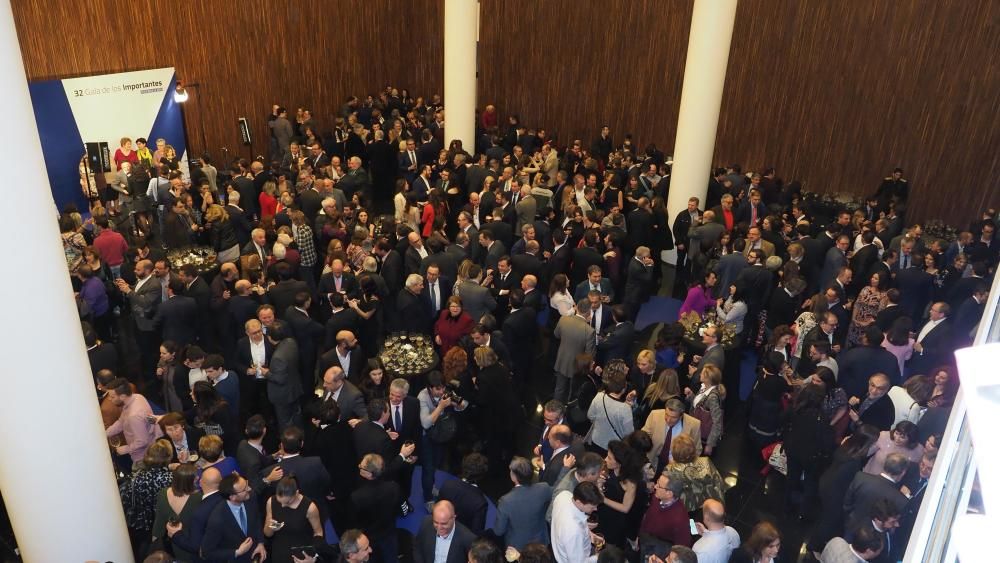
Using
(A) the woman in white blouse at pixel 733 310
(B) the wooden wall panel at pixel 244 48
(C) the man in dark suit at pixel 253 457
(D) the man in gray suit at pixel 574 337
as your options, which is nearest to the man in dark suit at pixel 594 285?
(D) the man in gray suit at pixel 574 337

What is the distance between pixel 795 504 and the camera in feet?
21.5

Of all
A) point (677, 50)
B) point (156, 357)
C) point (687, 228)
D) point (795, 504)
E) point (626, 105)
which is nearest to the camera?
point (795, 504)

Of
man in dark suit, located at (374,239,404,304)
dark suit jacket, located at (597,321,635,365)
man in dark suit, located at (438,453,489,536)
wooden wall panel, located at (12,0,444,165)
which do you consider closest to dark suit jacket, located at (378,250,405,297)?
man in dark suit, located at (374,239,404,304)

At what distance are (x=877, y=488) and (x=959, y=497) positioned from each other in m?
3.74

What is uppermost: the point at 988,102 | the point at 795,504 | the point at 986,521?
the point at 986,521

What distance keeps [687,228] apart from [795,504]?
4.46m

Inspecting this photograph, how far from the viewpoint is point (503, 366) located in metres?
6.37

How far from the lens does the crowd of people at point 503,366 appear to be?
4992 millimetres

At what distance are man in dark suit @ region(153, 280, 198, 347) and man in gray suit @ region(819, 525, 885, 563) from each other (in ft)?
18.2

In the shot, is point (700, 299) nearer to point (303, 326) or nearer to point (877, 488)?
point (877, 488)

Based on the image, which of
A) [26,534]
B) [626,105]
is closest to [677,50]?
[626,105]

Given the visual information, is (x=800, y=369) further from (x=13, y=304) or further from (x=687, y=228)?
(x=13, y=304)

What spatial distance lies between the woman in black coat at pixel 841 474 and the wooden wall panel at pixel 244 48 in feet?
38.5

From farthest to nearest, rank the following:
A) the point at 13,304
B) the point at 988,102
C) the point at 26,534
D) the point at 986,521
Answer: the point at 988,102 → the point at 26,534 → the point at 13,304 → the point at 986,521
